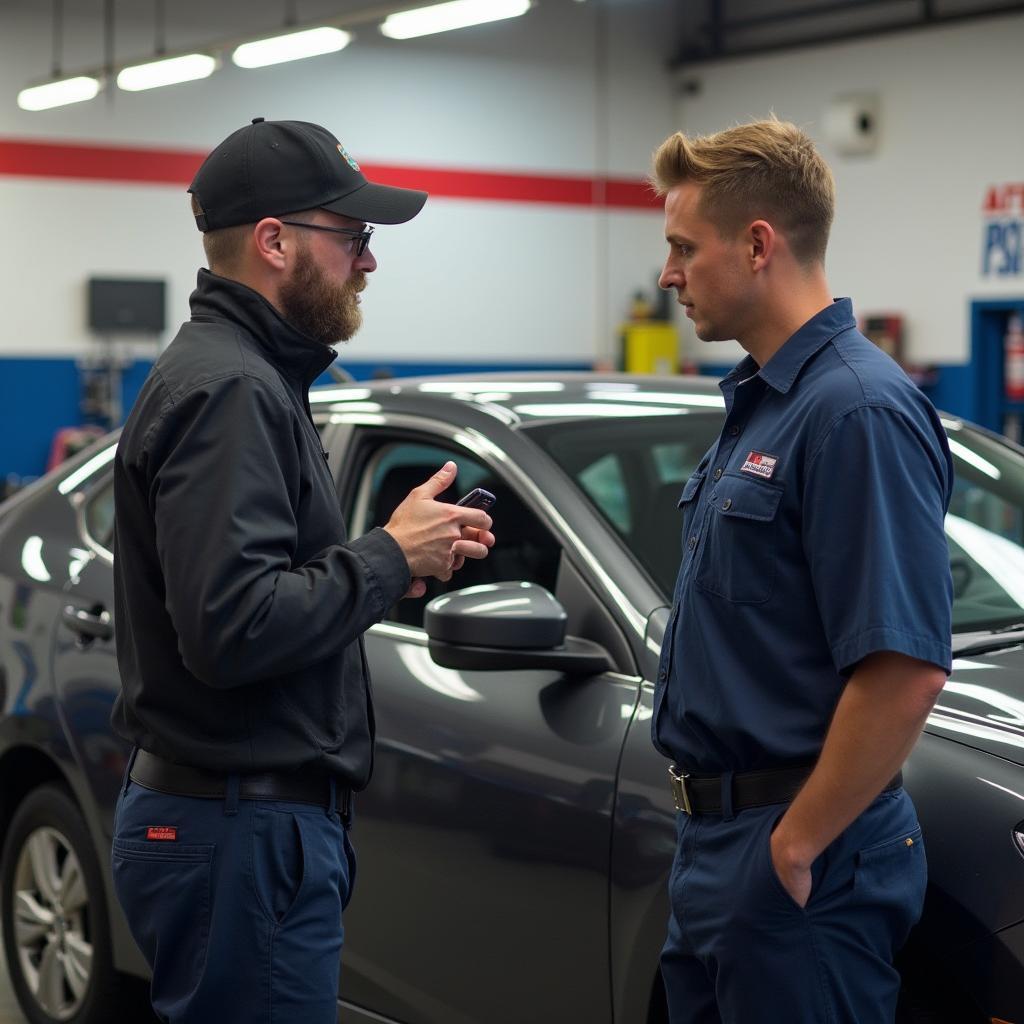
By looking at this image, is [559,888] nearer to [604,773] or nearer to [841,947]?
[604,773]

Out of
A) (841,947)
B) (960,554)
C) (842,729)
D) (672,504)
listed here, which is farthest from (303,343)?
(960,554)

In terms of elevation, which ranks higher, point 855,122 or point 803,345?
point 855,122

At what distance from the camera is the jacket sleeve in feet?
5.97

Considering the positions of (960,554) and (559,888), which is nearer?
(559,888)

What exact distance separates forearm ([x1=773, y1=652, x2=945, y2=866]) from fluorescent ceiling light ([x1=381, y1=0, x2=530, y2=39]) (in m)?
8.35

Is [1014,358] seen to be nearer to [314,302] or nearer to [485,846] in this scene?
[485,846]

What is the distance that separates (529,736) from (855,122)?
1163 centimetres

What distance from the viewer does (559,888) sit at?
2443 mm

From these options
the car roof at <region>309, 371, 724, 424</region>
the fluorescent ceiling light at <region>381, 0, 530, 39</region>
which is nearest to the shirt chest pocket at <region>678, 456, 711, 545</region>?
the car roof at <region>309, 371, 724, 424</region>

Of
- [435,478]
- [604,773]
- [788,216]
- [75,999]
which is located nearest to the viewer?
[788,216]

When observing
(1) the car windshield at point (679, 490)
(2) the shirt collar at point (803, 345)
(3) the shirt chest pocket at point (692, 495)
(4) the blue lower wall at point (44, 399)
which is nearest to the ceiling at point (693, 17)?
(4) the blue lower wall at point (44, 399)

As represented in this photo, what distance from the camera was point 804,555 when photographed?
5.89ft

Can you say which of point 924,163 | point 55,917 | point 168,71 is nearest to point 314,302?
point 55,917

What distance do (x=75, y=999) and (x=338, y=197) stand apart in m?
2.18
